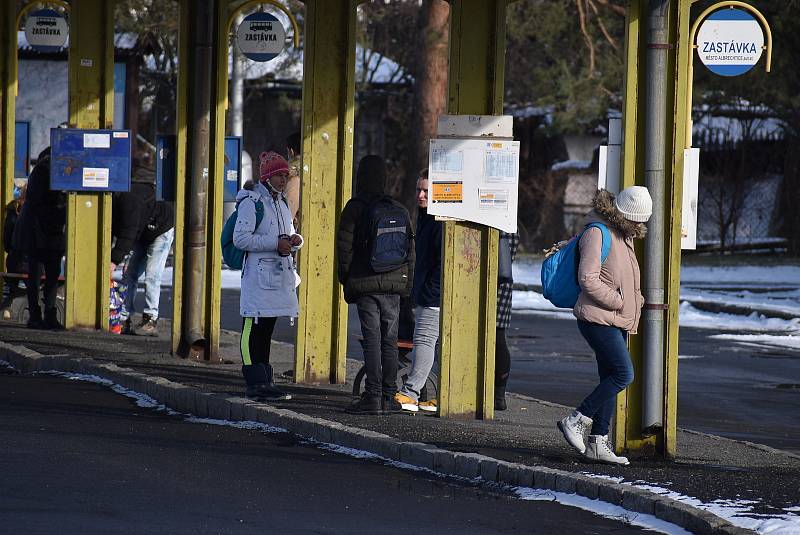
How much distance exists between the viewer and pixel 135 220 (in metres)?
17.3

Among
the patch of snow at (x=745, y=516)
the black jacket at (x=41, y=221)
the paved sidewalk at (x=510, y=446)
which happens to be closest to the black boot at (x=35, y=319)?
the black jacket at (x=41, y=221)

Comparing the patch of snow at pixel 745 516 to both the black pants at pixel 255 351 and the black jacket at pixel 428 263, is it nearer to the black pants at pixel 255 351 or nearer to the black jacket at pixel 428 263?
the black jacket at pixel 428 263

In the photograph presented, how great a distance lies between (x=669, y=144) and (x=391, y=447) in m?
2.48

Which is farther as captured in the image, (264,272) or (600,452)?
(264,272)

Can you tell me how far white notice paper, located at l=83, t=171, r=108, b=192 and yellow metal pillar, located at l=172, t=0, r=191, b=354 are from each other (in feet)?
6.81

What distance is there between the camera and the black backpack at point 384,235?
1134 centimetres

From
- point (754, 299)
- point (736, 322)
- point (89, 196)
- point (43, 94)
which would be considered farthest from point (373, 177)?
point (43, 94)

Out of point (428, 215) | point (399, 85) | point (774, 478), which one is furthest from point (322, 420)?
point (399, 85)

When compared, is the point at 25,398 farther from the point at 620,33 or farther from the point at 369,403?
the point at 620,33

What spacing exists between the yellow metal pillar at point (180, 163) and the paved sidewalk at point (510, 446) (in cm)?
52

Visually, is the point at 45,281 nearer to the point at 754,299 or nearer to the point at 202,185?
the point at 202,185

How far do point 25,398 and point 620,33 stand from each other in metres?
29.0

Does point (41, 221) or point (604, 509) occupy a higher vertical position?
point (41, 221)

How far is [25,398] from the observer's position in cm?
1203
